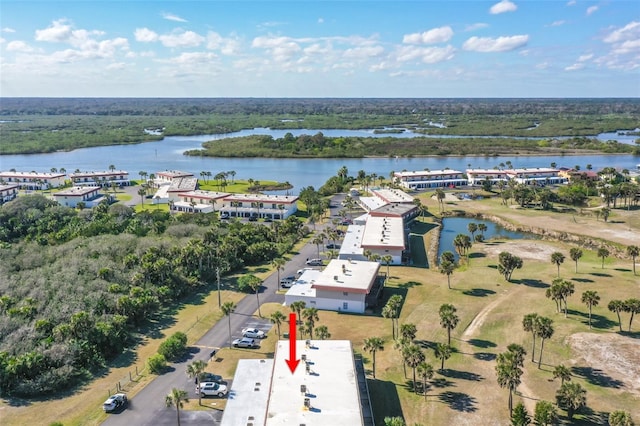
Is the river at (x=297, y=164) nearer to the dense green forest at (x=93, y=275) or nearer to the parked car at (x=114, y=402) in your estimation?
the dense green forest at (x=93, y=275)

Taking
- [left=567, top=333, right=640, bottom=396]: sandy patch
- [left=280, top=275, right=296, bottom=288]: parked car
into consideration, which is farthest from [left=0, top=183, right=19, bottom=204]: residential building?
[left=567, top=333, right=640, bottom=396]: sandy patch

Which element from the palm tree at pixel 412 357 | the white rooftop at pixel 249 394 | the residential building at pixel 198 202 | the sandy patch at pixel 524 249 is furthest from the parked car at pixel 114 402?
the residential building at pixel 198 202

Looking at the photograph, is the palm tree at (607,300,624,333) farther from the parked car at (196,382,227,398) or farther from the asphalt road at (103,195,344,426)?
the parked car at (196,382,227,398)

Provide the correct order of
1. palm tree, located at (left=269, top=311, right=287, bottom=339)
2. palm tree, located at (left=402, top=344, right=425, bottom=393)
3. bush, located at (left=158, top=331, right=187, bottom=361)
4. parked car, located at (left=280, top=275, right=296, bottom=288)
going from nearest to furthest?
palm tree, located at (left=402, top=344, right=425, bottom=393), bush, located at (left=158, top=331, right=187, bottom=361), palm tree, located at (left=269, top=311, right=287, bottom=339), parked car, located at (left=280, top=275, right=296, bottom=288)

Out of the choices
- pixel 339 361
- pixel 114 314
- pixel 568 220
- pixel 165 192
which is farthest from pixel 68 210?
pixel 568 220

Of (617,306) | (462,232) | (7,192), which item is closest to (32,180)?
(7,192)

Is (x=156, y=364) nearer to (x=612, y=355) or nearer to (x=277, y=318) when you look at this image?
(x=277, y=318)
